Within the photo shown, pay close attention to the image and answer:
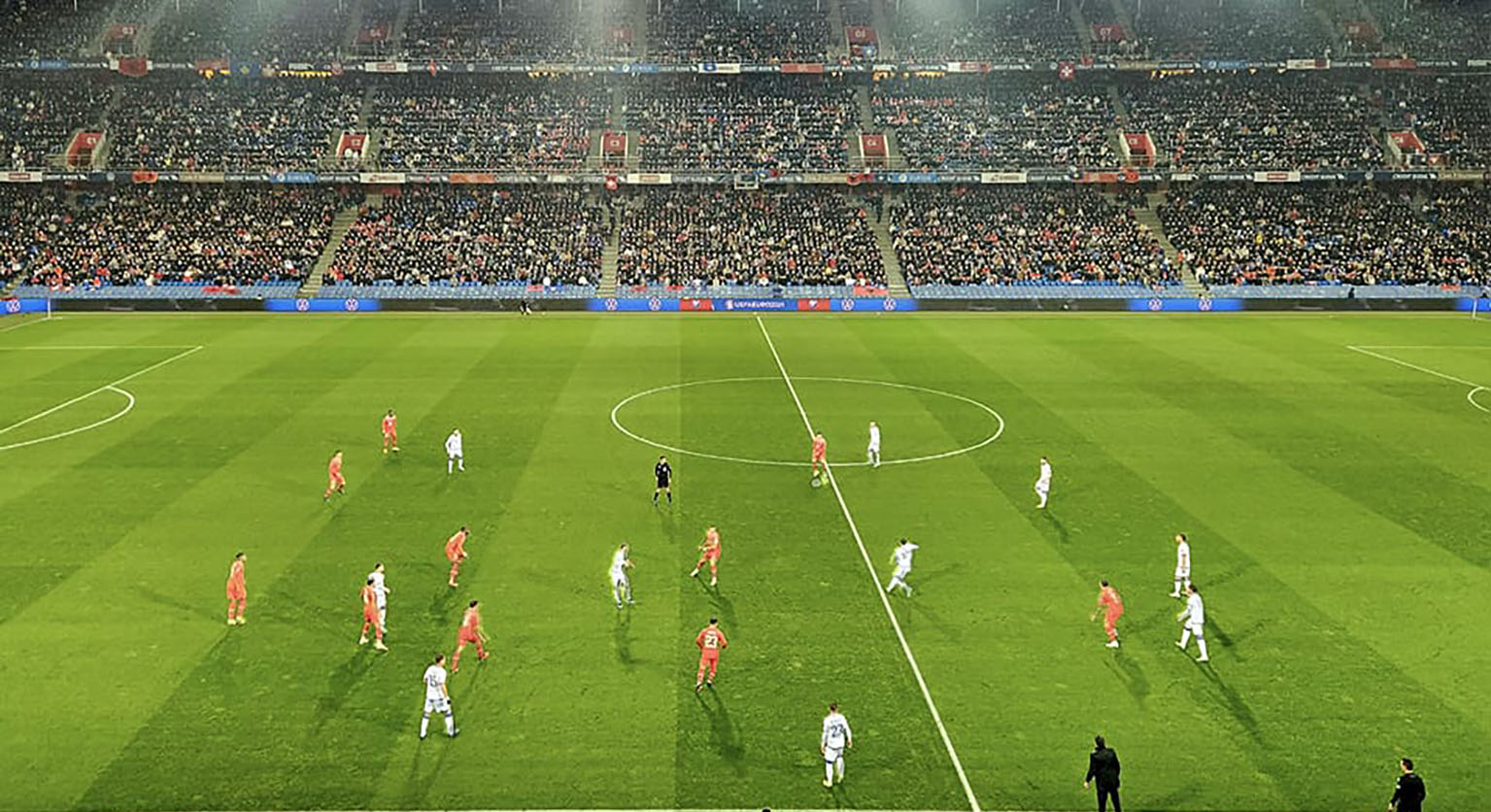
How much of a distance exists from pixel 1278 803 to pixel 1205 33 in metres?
72.9

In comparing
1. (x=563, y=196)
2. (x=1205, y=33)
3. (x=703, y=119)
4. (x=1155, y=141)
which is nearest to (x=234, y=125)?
(x=563, y=196)

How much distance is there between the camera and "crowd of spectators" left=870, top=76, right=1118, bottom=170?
69375 mm

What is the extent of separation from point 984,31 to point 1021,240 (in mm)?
18873

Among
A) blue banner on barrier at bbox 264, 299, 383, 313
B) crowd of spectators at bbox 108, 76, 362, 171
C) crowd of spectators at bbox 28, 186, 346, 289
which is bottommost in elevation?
blue banner on barrier at bbox 264, 299, 383, 313

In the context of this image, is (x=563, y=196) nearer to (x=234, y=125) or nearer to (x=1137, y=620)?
(x=234, y=125)

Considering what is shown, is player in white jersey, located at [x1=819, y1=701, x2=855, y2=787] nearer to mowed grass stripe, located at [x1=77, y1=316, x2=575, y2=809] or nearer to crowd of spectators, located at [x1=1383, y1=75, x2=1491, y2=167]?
mowed grass stripe, located at [x1=77, y1=316, x2=575, y2=809]

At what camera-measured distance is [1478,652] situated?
16172mm

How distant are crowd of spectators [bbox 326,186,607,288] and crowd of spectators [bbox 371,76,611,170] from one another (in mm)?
2682

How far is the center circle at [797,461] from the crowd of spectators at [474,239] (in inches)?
1032

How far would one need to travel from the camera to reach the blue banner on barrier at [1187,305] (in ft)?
194

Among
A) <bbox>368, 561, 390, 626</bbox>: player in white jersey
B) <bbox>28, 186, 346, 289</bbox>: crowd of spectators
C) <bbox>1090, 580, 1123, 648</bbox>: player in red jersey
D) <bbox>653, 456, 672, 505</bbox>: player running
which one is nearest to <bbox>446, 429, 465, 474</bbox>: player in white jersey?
<bbox>653, 456, 672, 505</bbox>: player running

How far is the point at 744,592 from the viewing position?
18.6m

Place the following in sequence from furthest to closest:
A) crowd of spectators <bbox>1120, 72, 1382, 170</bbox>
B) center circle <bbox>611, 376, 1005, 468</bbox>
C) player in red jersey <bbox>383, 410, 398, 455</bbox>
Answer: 1. crowd of spectators <bbox>1120, 72, 1382, 170</bbox>
2. center circle <bbox>611, 376, 1005, 468</bbox>
3. player in red jersey <bbox>383, 410, 398, 455</bbox>

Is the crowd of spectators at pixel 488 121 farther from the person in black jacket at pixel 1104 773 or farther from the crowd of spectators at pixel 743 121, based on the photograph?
the person in black jacket at pixel 1104 773
